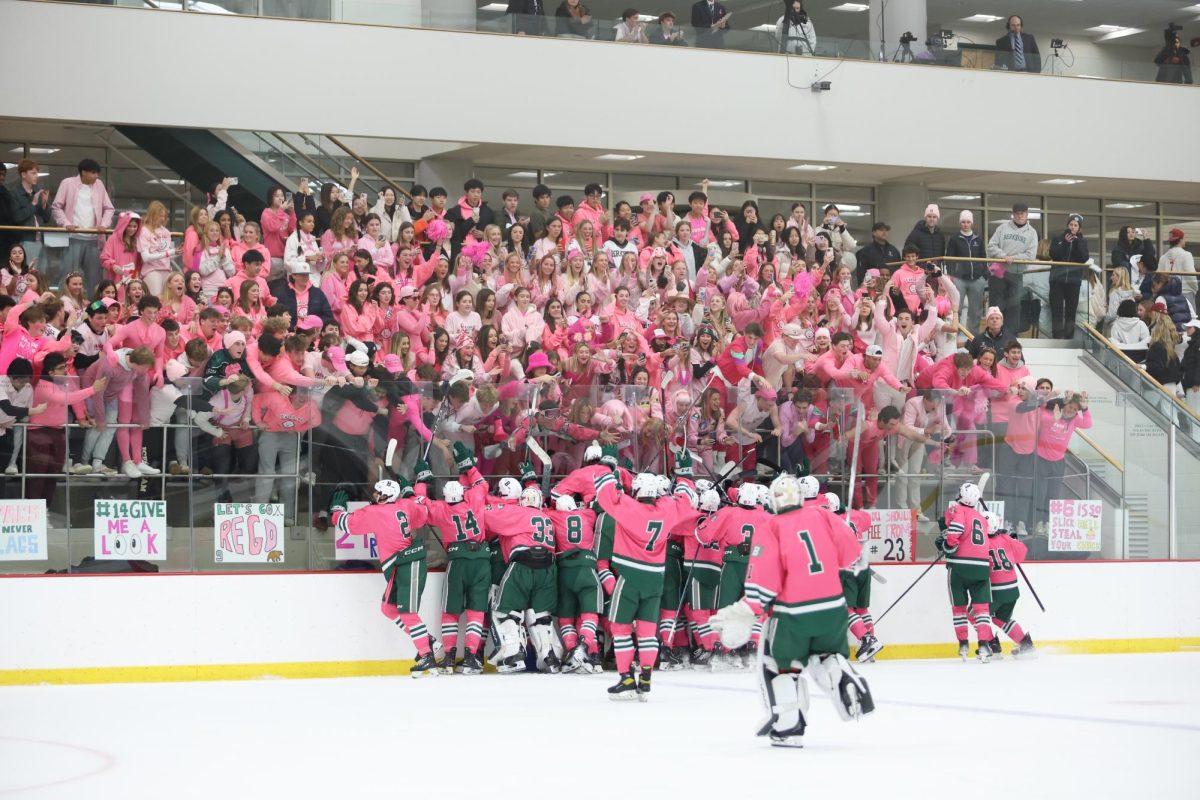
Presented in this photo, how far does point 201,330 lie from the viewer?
40.9 ft

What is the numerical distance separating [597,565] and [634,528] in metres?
1.96

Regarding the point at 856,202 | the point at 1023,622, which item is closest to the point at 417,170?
the point at 856,202

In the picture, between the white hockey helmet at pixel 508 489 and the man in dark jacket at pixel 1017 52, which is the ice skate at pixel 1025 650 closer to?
the white hockey helmet at pixel 508 489

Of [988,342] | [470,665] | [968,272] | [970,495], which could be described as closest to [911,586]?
[970,495]

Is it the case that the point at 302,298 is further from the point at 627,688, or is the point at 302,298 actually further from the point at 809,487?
the point at 627,688

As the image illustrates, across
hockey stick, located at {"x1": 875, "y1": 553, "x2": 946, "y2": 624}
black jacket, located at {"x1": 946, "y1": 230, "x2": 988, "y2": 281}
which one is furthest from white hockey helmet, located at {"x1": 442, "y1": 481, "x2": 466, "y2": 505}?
black jacket, located at {"x1": 946, "y1": 230, "x2": 988, "y2": 281}

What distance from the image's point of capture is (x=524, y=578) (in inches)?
488

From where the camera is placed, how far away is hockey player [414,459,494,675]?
12320 millimetres

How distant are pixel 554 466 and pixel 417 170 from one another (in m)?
8.66

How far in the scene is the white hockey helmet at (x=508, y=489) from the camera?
41.0ft

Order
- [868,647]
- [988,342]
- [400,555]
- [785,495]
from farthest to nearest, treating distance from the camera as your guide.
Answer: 1. [988,342]
2. [868,647]
3. [400,555]
4. [785,495]

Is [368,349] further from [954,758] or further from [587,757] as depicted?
[954,758]

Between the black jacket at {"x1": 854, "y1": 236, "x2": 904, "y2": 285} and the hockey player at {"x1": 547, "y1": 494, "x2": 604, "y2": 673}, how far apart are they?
6.30 m

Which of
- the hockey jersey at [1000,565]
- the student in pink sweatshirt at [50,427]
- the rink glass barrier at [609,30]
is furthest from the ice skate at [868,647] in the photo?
the rink glass barrier at [609,30]
